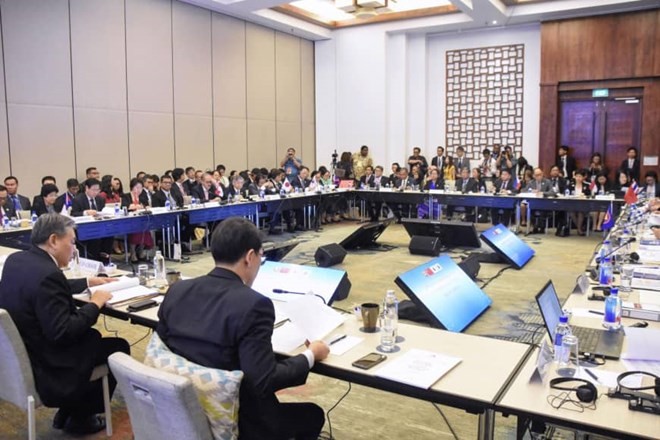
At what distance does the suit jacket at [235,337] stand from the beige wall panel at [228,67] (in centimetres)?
1056

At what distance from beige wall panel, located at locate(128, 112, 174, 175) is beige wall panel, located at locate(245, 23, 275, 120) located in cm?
235

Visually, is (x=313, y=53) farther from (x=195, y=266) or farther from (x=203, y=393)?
(x=203, y=393)

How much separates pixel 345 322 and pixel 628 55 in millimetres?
11432

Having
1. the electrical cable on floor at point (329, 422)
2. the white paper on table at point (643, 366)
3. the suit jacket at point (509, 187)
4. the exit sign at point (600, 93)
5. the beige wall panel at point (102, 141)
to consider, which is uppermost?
the exit sign at point (600, 93)

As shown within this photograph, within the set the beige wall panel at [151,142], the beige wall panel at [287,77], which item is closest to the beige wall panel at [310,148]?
the beige wall panel at [287,77]

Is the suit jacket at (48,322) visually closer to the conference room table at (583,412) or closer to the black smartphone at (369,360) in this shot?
the black smartphone at (369,360)

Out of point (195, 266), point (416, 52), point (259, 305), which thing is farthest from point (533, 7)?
point (259, 305)

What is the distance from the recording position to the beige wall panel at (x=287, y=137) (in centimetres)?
1380

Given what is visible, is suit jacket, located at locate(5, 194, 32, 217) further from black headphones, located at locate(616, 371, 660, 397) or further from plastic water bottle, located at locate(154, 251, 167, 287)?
black headphones, located at locate(616, 371, 660, 397)

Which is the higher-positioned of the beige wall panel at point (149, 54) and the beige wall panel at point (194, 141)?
the beige wall panel at point (149, 54)

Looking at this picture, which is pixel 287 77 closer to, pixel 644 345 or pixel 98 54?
pixel 98 54

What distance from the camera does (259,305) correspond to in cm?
182

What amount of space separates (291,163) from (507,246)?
288 inches

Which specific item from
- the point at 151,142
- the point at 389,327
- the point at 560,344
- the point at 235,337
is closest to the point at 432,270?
the point at 389,327
